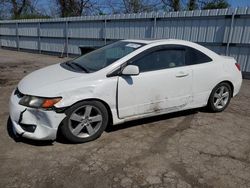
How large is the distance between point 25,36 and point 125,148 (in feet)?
57.5

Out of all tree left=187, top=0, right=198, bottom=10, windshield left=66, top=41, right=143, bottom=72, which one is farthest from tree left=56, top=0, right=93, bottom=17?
windshield left=66, top=41, right=143, bottom=72

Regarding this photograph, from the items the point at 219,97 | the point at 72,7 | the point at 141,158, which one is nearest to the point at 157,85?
the point at 141,158

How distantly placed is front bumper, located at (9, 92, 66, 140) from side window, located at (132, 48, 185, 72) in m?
1.48

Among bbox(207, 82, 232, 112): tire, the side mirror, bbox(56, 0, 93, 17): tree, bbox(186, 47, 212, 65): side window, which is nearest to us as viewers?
the side mirror

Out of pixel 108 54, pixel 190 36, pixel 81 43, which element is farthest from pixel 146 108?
pixel 81 43

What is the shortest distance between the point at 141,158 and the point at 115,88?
1061 millimetres

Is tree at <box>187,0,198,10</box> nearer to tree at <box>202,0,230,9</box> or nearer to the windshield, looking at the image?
tree at <box>202,0,230,9</box>

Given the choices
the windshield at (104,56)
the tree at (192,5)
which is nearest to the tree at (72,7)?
the tree at (192,5)

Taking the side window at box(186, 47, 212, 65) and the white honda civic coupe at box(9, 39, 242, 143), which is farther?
the side window at box(186, 47, 212, 65)

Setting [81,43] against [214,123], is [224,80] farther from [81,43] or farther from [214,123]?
[81,43]

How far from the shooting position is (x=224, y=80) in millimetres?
4566

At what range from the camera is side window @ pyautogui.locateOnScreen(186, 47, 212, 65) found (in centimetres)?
415

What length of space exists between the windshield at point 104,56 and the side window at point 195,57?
3.08ft

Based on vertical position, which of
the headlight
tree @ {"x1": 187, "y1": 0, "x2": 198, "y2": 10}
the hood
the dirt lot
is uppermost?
tree @ {"x1": 187, "y1": 0, "x2": 198, "y2": 10}
